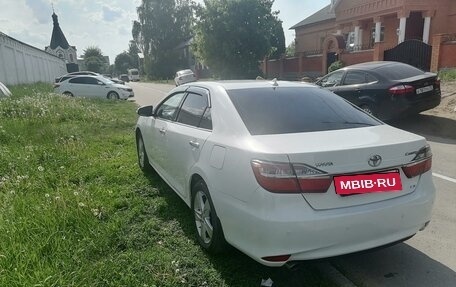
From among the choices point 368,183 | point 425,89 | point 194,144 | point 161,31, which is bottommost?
point 368,183

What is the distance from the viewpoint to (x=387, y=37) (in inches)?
975

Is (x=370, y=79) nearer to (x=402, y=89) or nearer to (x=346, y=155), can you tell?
(x=402, y=89)

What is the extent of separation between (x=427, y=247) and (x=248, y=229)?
1.88 metres

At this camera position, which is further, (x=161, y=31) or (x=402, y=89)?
(x=161, y=31)

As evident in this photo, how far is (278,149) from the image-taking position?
2547mm

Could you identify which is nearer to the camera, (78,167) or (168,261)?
(168,261)

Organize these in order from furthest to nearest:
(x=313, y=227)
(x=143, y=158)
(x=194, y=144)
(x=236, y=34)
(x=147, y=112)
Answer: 1. (x=236, y=34)
2. (x=143, y=158)
3. (x=147, y=112)
4. (x=194, y=144)
5. (x=313, y=227)

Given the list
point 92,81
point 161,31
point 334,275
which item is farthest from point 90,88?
point 161,31

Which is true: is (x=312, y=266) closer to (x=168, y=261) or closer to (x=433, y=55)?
(x=168, y=261)

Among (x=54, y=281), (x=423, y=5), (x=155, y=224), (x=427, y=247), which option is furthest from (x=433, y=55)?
(x=54, y=281)

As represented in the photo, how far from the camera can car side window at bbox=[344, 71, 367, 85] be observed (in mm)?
8711

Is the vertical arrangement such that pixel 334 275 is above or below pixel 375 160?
below

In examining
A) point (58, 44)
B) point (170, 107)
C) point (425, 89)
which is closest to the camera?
point (170, 107)

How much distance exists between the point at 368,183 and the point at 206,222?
4.77 ft
